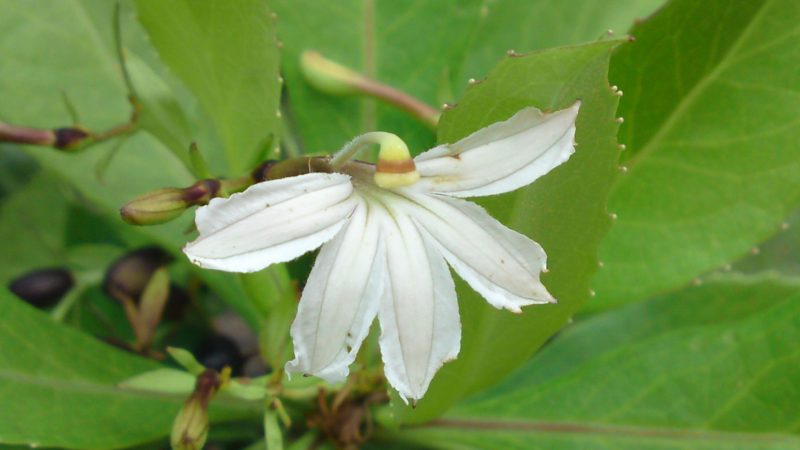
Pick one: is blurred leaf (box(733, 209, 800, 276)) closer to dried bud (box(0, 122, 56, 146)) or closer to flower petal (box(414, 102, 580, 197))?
flower petal (box(414, 102, 580, 197))

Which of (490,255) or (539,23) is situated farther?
(539,23)

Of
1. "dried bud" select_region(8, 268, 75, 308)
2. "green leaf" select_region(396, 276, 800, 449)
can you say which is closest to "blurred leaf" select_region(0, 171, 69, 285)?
"dried bud" select_region(8, 268, 75, 308)

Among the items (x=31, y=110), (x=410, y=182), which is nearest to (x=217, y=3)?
(x=410, y=182)

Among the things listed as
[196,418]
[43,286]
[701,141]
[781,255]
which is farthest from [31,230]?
[781,255]

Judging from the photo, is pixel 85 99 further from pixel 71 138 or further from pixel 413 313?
pixel 413 313

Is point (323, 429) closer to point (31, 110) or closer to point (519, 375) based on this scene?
point (519, 375)

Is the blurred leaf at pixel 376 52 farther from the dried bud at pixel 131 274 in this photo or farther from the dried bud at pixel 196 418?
the dried bud at pixel 196 418
